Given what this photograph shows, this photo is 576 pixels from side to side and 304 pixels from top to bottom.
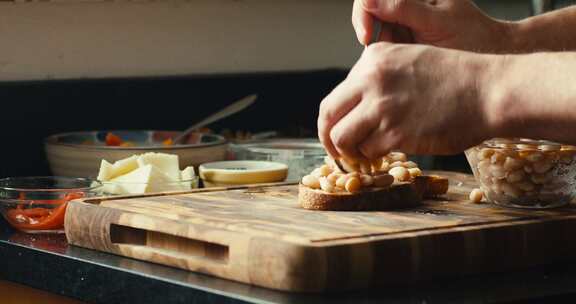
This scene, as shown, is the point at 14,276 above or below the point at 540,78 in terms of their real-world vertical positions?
below

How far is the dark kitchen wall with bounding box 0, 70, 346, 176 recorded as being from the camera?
2178mm

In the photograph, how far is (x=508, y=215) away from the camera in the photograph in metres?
1.56

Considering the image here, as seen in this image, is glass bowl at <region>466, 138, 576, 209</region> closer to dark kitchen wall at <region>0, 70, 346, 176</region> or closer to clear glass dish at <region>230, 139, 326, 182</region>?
clear glass dish at <region>230, 139, 326, 182</region>

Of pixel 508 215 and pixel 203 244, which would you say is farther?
pixel 508 215

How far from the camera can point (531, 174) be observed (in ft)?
5.35

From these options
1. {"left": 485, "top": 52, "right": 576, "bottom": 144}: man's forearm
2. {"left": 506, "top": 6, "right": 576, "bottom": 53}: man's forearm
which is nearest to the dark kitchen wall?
{"left": 506, "top": 6, "right": 576, "bottom": 53}: man's forearm

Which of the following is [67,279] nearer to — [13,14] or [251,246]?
[251,246]

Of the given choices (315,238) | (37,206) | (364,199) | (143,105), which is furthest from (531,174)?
(143,105)

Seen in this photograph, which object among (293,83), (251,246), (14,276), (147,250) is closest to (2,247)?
(14,276)

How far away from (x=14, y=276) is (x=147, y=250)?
244 millimetres

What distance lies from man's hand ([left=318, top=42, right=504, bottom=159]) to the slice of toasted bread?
0.18 meters

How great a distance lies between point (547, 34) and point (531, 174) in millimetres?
297

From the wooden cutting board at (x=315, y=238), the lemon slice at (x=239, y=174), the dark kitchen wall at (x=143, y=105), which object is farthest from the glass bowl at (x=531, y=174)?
the dark kitchen wall at (x=143, y=105)

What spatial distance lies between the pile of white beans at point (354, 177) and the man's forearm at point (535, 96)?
0.79 feet
